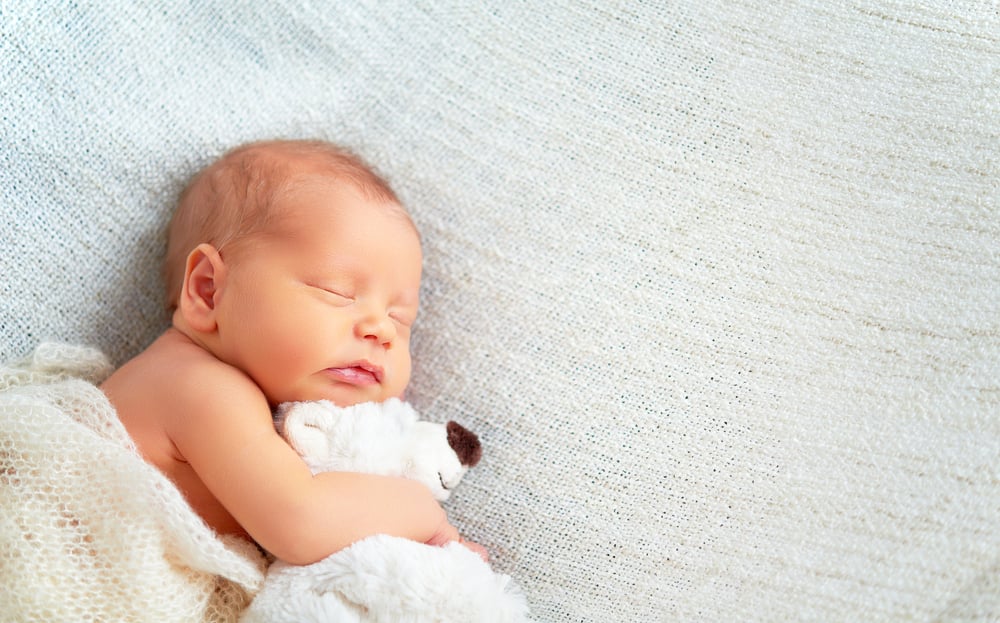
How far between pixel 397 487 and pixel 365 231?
0.36 meters

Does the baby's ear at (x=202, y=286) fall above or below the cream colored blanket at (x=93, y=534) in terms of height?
above

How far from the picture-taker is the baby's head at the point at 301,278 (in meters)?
1.14

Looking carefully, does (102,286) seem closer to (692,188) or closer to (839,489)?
(692,188)

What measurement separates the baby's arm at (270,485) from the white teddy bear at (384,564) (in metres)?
0.03

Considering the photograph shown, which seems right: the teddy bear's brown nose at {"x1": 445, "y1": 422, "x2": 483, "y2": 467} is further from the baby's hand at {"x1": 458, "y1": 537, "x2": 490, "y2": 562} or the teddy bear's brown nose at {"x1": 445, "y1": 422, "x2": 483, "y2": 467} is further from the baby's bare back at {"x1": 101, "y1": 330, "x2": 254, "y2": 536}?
the baby's bare back at {"x1": 101, "y1": 330, "x2": 254, "y2": 536}

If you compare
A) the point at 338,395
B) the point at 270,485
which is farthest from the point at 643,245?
the point at 270,485

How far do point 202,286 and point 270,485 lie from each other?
0.33 metres

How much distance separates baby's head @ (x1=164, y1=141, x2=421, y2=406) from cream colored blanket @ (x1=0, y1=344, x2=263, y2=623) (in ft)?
0.64

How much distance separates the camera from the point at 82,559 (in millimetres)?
1016

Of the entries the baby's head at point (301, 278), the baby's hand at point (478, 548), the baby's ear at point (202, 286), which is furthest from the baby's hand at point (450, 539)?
the baby's ear at point (202, 286)

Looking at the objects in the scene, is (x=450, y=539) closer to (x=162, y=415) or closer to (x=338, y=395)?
(x=338, y=395)

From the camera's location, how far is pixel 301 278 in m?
1.15

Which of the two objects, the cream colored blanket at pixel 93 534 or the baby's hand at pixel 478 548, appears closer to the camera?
the cream colored blanket at pixel 93 534

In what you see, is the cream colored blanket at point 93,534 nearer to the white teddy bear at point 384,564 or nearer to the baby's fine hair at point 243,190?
the white teddy bear at point 384,564
